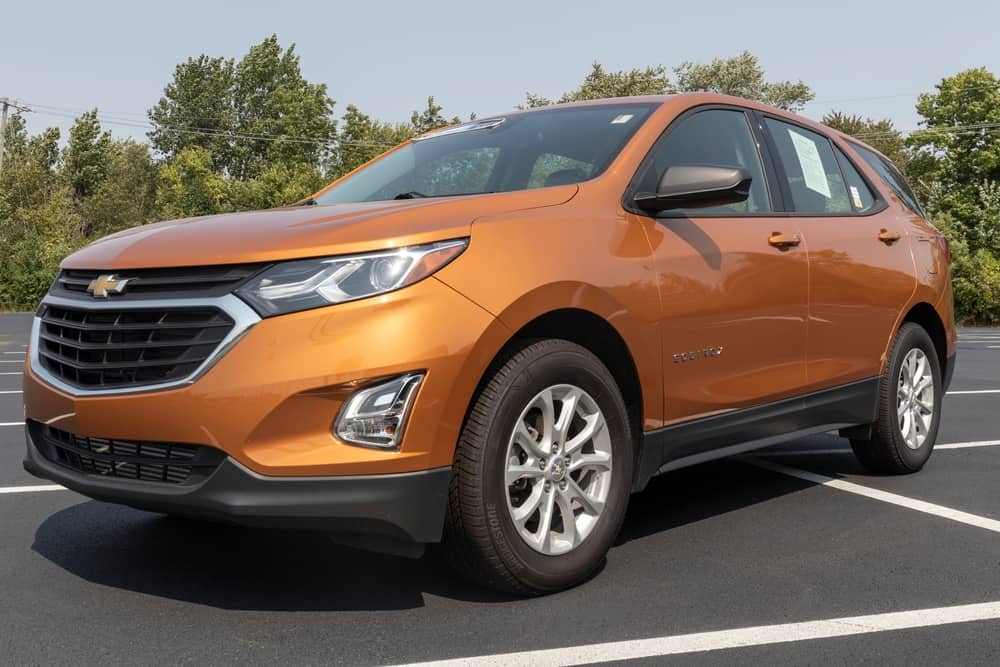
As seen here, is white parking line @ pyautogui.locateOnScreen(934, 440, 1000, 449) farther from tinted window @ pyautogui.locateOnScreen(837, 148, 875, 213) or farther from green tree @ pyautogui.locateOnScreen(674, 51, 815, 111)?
green tree @ pyautogui.locateOnScreen(674, 51, 815, 111)

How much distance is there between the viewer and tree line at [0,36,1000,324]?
42906mm

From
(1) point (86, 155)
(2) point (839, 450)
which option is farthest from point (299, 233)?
(1) point (86, 155)

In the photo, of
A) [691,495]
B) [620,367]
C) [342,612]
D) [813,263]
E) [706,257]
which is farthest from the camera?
[691,495]

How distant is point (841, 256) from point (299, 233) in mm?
2814

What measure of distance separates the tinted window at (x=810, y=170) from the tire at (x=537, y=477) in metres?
1.78

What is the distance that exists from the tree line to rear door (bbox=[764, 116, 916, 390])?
1363 inches

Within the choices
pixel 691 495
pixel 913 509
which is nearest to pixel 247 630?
pixel 691 495

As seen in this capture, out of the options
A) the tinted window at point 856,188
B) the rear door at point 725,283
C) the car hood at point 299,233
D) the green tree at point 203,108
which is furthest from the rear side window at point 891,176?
the green tree at point 203,108

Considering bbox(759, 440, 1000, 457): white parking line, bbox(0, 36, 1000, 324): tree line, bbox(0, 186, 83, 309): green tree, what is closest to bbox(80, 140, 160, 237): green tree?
bbox(0, 36, 1000, 324): tree line

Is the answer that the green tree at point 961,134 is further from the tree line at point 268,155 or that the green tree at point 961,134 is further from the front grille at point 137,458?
the front grille at point 137,458

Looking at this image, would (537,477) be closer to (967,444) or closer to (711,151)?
(711,151)

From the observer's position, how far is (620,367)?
3945mm

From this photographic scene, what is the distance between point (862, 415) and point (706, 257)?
1693 mm

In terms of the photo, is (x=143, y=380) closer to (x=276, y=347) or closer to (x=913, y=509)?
(x=276, y=347)
